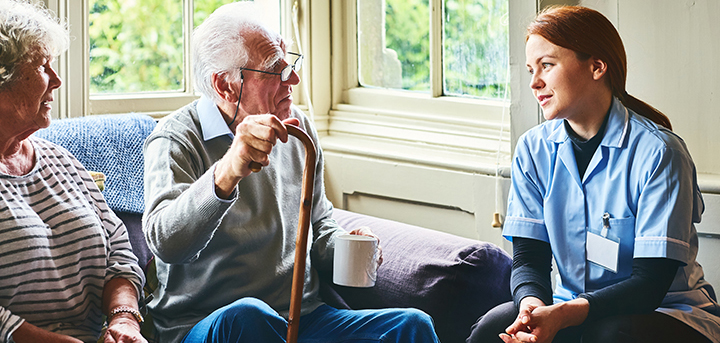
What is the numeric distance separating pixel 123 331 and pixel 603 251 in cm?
105

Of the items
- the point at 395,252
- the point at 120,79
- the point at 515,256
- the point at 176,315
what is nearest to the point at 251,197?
the point at 176,315

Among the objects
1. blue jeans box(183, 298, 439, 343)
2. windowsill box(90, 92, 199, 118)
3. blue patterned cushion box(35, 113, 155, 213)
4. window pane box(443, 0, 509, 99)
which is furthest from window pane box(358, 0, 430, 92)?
blue jeans box(183, 298, 439, 343)

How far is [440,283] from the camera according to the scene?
1.85m

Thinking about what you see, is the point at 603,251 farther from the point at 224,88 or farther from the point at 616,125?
the point at 224,88

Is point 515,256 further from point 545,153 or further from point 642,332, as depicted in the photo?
point 642,332

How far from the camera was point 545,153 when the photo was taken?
173 cm

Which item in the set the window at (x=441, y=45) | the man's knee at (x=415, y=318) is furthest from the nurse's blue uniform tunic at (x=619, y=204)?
the window at (x=441, y=45)

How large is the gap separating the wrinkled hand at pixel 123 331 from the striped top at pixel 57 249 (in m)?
0.09

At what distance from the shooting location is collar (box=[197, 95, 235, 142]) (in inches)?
67.7

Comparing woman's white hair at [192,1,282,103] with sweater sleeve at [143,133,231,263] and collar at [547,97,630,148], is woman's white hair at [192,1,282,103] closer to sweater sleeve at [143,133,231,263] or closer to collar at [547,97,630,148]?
sweater sleeve at [143,133,231,263]

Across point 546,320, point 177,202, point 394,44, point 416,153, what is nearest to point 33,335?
point 177,202

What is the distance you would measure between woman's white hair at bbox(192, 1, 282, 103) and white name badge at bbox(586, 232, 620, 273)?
0.85m

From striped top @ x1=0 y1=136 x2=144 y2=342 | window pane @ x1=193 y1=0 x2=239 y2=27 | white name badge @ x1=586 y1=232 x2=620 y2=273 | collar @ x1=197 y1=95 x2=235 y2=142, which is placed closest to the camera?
striped top @ x1=0 y1=136 x2=144 y2=342

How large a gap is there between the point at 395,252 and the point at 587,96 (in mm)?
677
